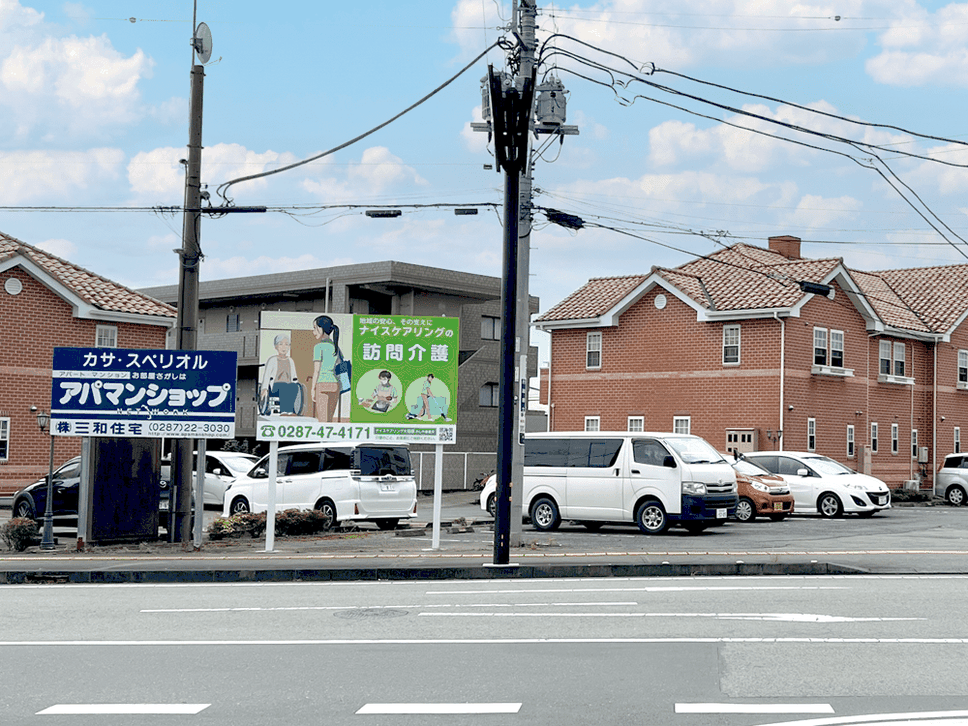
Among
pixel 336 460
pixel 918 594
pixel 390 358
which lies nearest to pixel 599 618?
pixel 918 594

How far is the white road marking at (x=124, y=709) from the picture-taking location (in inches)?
280

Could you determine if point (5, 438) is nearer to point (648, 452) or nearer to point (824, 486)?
point (648, 452)

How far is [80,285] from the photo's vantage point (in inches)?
1426

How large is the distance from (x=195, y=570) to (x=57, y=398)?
4.42 meters

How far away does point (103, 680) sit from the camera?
820 cm

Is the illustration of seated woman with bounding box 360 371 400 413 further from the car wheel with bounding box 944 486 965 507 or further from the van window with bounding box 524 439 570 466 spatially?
the car wheel with bounding box 944 486 965 507

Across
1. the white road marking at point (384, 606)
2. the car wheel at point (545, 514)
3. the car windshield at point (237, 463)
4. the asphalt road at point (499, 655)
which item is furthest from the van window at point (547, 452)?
the white road marking at point (384, 606)

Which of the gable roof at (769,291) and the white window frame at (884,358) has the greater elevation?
the gable roof at (769,291)

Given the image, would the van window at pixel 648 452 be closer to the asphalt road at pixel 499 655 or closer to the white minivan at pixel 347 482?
the white minivan at pixel 347 482

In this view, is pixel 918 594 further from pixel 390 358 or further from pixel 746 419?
pixel 746 419

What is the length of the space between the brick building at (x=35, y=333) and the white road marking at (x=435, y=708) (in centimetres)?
2903

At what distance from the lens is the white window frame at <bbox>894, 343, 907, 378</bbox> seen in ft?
142

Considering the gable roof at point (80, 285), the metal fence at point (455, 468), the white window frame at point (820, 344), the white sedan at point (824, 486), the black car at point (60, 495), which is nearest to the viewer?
the black car at point (60, 495)

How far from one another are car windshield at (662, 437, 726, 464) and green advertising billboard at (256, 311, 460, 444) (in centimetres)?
532
